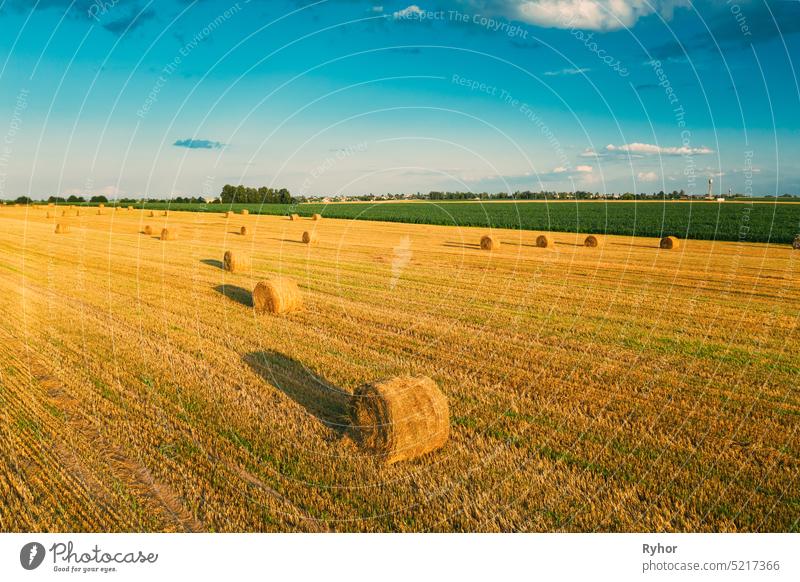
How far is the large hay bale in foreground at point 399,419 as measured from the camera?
6.77 metres

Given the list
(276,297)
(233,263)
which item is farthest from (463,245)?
(276,297)

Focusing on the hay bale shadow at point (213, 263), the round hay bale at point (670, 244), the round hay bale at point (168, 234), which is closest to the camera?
the hay bale shadow at point (213, 263)

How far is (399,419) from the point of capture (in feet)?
22.4

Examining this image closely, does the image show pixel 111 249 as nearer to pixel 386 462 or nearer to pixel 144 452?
pixel 144 452

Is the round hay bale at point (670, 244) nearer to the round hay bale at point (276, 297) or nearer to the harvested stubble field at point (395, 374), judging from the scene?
the harvested stubble field at point (395, 374)

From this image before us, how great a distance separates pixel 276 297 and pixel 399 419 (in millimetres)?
7955

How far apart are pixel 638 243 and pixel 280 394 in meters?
31.4

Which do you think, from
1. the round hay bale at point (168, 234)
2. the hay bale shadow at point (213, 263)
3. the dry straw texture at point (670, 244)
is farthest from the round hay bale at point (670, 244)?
the round hay bale at point (168, 234)

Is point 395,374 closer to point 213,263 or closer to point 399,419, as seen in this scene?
point 399,419
